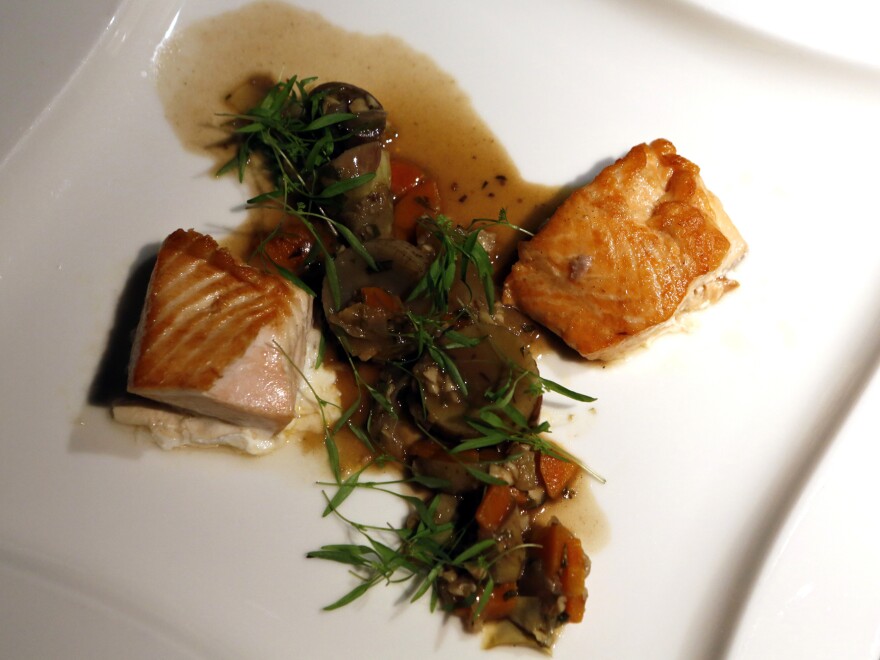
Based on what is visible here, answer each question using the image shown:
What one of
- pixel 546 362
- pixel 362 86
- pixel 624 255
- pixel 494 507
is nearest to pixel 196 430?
pixel 494 507

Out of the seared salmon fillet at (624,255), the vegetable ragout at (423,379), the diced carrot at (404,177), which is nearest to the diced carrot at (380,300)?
the vegetable ragout at (423,379)

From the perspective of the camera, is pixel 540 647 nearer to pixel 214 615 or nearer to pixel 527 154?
pixel 214 615

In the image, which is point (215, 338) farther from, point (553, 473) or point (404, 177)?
point (553, 473)

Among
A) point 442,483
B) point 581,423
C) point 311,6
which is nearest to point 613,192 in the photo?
point 581,423

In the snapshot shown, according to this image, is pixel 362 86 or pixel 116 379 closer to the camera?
pixel 116 379

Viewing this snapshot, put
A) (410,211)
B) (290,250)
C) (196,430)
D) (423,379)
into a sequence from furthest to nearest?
(410,211)
(290,250)
(196,430)
(423,379)

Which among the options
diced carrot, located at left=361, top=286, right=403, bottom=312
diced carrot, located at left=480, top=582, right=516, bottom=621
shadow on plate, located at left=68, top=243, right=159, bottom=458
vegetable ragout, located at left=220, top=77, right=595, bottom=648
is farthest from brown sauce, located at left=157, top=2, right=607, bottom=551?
diced carrot, located at left=480, top=582, right=516, bottom=621
